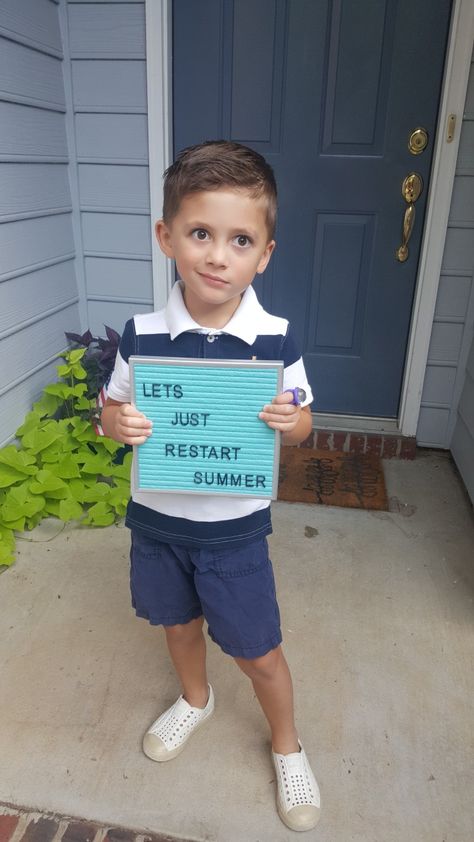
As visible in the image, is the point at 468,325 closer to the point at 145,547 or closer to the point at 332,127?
the point at 332,127

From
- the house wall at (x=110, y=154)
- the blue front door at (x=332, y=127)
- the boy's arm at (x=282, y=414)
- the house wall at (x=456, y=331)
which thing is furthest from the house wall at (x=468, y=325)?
the boy's arm at (x=282, y=414)

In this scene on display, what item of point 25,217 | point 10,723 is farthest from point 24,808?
point 25,217

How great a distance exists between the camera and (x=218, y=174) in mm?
1022

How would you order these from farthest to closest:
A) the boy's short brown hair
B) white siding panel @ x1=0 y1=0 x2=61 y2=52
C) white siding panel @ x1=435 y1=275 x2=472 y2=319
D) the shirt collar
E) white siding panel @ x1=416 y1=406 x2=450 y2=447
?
1. white siding panel @ x1=416 y1=406 x2=450 y2=447
2. white siding panel @ x1=435 y1=275 x2=472 y2=319
3. white siding panel @ x1=0 y1=0 x2=61 y2=52
4. the shirt collar
5. the boy's short brown hair

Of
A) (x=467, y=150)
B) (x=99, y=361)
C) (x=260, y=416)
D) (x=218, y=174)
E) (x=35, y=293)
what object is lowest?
(x=99, y=361)

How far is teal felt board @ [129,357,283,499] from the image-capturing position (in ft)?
3.54

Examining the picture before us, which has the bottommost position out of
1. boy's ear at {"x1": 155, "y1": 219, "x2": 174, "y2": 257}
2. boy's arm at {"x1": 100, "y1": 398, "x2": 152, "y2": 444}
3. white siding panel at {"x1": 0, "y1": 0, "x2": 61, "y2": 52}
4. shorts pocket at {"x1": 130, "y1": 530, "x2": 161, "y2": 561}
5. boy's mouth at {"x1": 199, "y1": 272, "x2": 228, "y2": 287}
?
shorts pocket at {"x1": 130, "y1": 530, "x2": 161, "y2": 561}

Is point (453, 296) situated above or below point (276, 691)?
above

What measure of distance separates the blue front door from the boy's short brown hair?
1801mm

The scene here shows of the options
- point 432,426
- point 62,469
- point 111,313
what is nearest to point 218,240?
point 62,469

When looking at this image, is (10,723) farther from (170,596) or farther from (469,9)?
(469,9)

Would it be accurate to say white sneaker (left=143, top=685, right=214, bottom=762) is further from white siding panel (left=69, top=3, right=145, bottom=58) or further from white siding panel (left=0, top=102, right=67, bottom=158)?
white siding panel (left=69, top=3, right=145, bottom=58)

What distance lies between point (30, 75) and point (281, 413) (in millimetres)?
2146

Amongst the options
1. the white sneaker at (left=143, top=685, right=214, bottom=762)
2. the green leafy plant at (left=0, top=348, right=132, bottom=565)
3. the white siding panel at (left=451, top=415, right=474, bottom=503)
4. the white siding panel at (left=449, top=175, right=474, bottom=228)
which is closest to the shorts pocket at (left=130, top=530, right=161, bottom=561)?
the white sneaker at (left=143, top=685, right=214, bottom=762)
